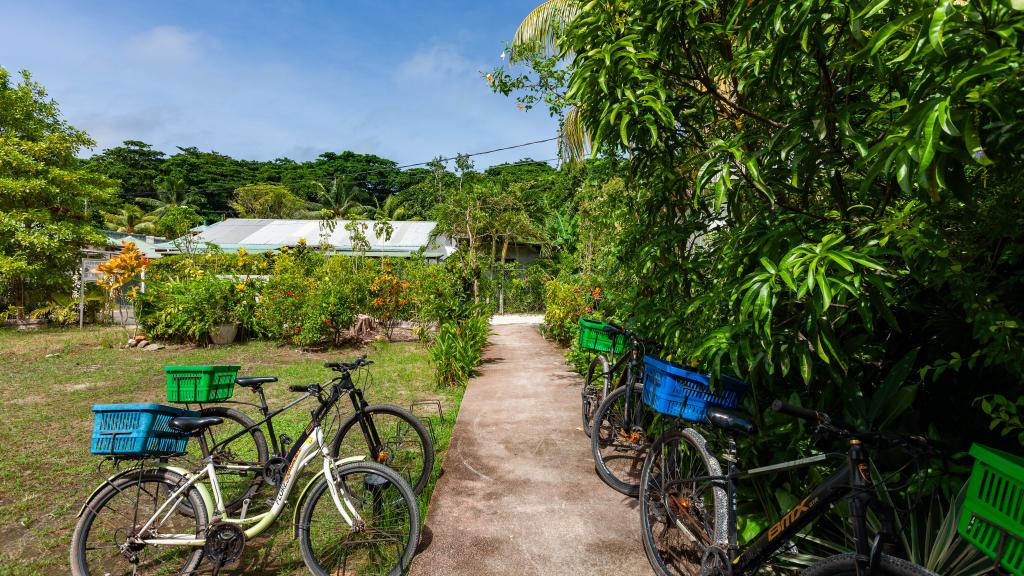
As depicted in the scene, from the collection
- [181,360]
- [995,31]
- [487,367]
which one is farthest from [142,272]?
[995,31]

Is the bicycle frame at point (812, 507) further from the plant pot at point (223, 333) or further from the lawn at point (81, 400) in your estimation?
the plant pot at point (223, 333)

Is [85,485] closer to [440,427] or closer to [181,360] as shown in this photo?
[440,427]

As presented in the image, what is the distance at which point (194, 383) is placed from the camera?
2.93 meters

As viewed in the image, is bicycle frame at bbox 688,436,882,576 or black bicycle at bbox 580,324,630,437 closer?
bicycle frame at bbox 688,436,882,576

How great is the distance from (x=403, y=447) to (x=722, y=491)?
231 cm

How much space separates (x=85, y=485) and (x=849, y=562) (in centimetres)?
486

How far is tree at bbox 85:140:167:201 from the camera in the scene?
151 feet

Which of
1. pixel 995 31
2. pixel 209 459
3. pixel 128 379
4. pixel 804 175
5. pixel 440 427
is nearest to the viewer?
pixel 995 31

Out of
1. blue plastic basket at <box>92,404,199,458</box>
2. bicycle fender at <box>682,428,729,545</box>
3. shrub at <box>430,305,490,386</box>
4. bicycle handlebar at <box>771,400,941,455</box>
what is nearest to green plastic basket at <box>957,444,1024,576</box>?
bicycle handlebar at <box>771,400,941,455</box>

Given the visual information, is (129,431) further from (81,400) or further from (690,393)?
(81,400)

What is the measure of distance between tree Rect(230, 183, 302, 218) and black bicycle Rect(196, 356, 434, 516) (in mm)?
42619

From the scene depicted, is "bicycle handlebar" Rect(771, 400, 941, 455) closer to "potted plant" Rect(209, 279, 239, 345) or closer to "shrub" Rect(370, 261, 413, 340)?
"shrub" Rect(370, 261, 413, 340)

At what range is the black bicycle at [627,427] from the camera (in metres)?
3.61

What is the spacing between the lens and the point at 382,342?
1007 centimetres
